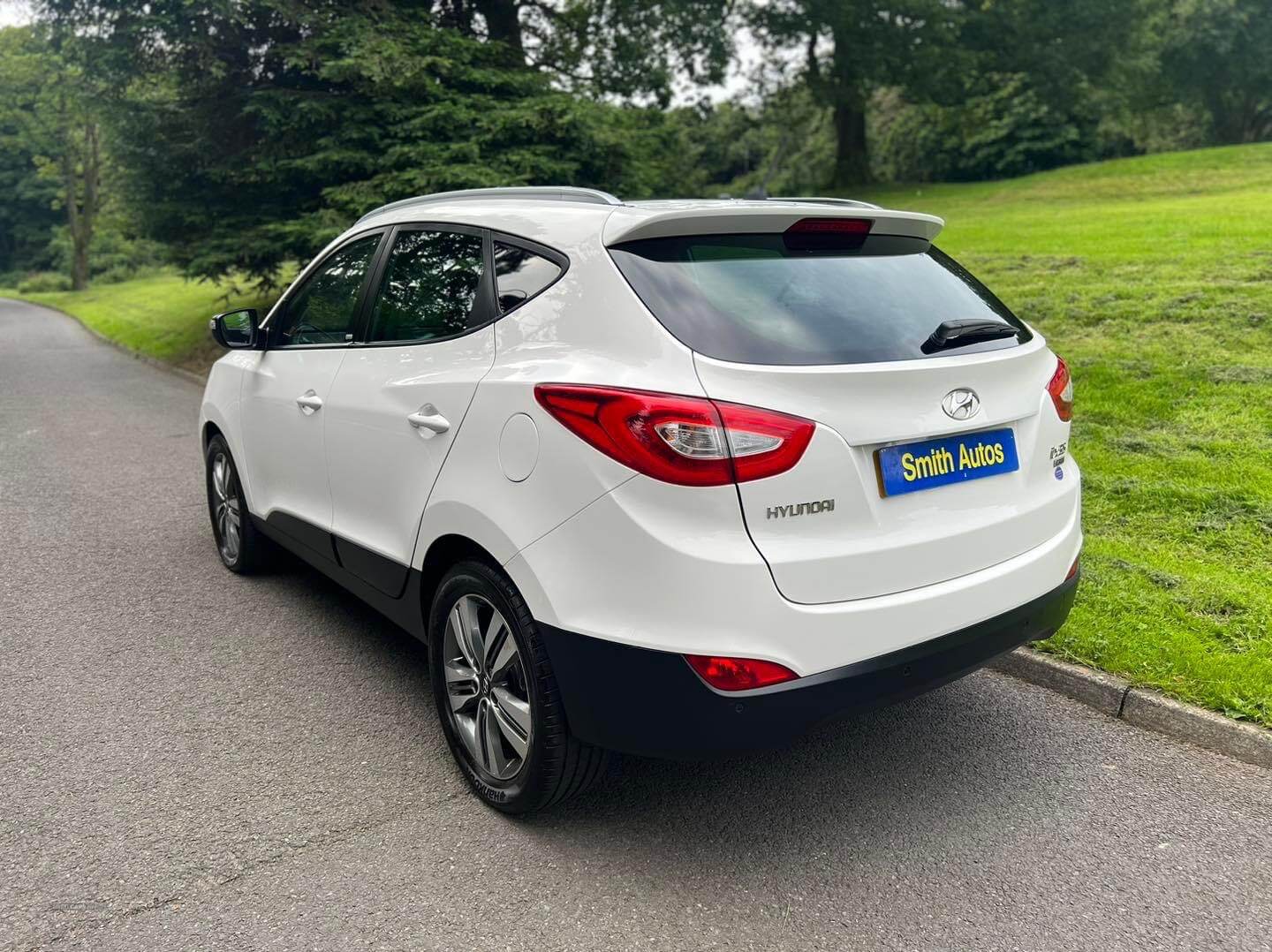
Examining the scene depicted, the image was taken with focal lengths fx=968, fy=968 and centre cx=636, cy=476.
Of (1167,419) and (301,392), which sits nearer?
(301,392)

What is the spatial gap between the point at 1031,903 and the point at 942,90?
2955cm

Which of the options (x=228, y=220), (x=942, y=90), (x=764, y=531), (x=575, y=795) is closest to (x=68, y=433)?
(x=228, y=220)

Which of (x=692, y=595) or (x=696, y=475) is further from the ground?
(x=696, y=475)

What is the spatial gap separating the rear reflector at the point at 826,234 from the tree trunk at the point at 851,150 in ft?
99.1

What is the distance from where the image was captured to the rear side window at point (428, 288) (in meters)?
3.15

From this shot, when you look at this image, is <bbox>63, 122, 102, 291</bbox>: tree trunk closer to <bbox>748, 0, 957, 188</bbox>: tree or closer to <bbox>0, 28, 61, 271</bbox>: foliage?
<bbox>0, 28, 61, 271</bbox>: foliage

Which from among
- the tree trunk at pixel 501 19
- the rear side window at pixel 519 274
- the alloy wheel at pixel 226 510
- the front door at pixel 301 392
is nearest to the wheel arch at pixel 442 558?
the rear side window at pixel 519 274

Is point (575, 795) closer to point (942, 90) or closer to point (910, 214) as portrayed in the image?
point (910, 214)

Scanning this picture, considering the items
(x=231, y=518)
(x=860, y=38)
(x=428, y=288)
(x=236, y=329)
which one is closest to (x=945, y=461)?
(x=428, y=288)

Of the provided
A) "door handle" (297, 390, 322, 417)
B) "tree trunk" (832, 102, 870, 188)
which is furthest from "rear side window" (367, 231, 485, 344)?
"tree trunk" (832, 102, 870, 188)

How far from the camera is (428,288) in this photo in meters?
3.37

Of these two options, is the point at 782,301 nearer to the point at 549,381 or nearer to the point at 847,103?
the point at 549,381

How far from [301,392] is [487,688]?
170 cm

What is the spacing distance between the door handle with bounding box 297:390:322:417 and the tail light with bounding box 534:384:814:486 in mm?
1856
